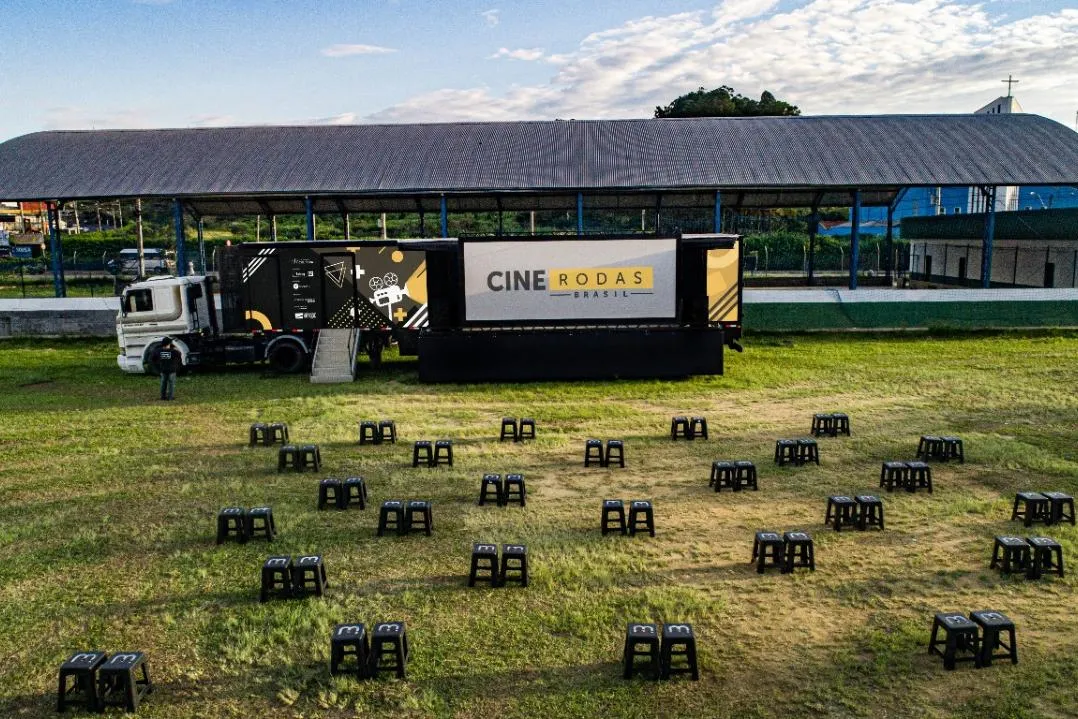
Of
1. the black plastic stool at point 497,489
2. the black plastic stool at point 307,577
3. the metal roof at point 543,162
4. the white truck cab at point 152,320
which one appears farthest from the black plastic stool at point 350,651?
the metal roof at point 543,162

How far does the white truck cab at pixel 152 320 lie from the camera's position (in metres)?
23.1

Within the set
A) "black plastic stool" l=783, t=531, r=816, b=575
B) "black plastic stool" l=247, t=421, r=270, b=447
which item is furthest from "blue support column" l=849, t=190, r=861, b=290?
"black plastic stool" l=783, t=531, r=816, b=575

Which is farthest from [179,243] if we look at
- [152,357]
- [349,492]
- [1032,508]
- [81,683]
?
[1032,508]

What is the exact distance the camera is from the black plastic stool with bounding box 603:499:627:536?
1069cm

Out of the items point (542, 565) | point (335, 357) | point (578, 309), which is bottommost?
point (542, 565)

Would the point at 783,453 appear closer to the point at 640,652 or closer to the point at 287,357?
the point at 640,652

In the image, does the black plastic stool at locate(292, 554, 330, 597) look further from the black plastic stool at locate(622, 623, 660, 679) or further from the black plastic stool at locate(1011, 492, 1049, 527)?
the black plastic stool at locate(1011, 492, 1049, 527)

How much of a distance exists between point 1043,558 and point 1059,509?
6.57ft

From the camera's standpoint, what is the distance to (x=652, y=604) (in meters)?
8.69

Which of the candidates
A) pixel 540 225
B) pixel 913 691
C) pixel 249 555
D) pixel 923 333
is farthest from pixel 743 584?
pixel 540 225

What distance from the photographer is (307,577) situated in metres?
9.15

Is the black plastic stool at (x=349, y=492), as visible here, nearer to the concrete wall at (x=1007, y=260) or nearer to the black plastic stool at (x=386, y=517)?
the black plastic stool at (x=386, y=517)

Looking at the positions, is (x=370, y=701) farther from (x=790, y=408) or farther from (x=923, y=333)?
(x=923, y=333)

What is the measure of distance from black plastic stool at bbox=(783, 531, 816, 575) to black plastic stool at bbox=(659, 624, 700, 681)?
98.4 inches
